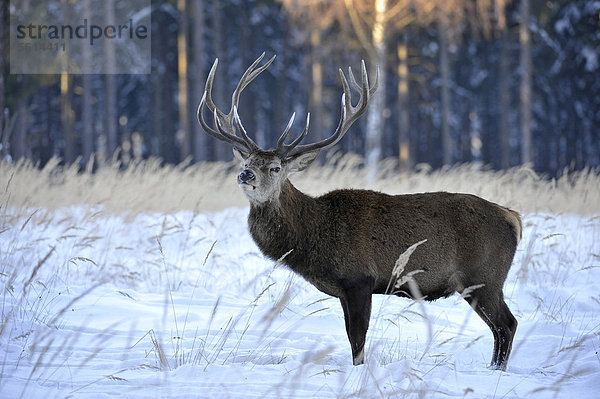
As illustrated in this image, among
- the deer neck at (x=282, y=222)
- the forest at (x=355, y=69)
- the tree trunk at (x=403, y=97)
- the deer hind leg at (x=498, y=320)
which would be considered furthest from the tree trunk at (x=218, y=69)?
the deer hind leg at (x=498, y=320)

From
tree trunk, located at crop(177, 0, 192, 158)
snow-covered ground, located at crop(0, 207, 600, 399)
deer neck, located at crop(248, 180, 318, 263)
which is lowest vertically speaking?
snow-covered ground, located at crop(0, 207, 600, 399)

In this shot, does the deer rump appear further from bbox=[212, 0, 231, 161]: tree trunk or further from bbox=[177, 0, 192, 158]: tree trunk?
bbox=[212, 0, 231, 161]: tree trunk

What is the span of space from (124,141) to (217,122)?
113 ft

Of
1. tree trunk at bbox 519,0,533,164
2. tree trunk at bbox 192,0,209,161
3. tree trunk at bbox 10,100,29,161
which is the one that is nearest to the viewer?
tree trunk at bbox 519,0,533,164

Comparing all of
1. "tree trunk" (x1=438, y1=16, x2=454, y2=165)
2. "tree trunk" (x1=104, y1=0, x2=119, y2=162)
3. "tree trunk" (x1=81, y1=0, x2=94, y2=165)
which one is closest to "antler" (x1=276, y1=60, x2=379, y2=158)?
"tree trunk" (x1=104, y1=0, x2=119, y2=162)

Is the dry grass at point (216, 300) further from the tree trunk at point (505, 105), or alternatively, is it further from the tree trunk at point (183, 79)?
the tree trunk at point (505, 105)

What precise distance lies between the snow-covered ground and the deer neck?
22cm

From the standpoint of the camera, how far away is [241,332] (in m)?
4.64

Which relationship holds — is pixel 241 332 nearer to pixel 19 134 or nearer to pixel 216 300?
pixel 216 300

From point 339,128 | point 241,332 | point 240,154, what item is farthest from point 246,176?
point 241,332

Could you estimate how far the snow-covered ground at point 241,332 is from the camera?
314 cm

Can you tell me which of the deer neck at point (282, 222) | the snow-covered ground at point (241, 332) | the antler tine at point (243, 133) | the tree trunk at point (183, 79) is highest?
the tree trunk at point (183, 79)

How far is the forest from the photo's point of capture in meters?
19.5

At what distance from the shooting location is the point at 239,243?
26.8ft
